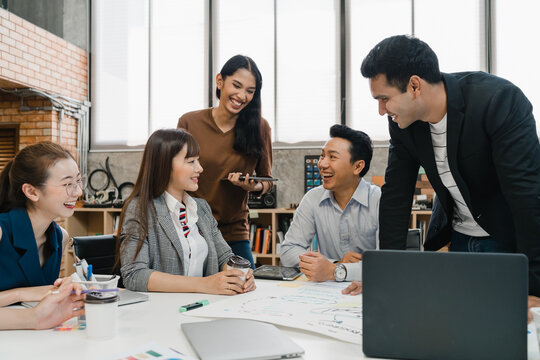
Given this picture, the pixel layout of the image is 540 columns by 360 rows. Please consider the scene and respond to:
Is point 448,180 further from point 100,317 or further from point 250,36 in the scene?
point 250,36

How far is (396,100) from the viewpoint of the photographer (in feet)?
4.73

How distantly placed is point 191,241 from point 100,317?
2.75 ft

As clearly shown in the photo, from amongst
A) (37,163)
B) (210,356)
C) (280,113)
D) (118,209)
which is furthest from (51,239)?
(280,113)

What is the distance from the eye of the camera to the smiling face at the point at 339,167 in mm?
2236

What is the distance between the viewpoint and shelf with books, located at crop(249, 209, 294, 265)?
420 cm

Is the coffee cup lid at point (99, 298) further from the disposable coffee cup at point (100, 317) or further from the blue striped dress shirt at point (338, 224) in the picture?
the blue striped dress shirt at point (338, 224)

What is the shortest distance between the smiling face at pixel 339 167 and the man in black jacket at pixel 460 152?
1.76 feet

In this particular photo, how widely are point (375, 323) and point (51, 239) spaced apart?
48.3 inches

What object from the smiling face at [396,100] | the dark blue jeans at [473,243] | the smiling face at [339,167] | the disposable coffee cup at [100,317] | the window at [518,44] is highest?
the window at [518,44]

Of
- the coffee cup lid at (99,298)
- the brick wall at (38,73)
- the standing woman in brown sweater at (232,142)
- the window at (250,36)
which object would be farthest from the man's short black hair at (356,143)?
the brick wall at (38,73)

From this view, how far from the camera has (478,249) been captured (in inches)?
61.2

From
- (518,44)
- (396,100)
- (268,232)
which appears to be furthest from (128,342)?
(518,44)

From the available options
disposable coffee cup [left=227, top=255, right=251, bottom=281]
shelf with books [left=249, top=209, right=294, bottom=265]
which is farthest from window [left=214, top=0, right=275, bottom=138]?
disposable coffee cup [left=227, top=255, right=251, bottom=281]

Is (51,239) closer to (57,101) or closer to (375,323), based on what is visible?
(375,323)
